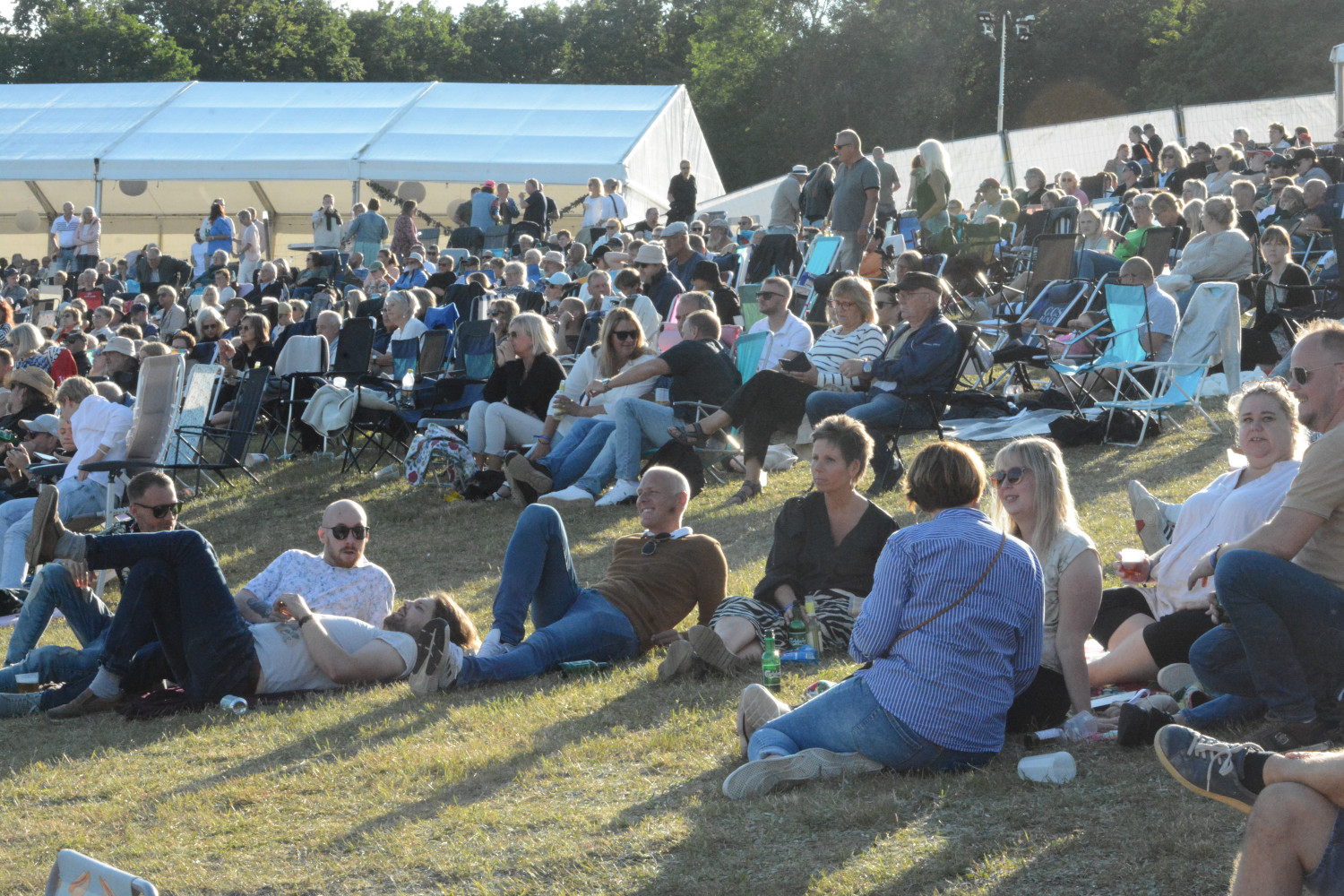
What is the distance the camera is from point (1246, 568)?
12.7 ft

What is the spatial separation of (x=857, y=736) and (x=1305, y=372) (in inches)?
64.9

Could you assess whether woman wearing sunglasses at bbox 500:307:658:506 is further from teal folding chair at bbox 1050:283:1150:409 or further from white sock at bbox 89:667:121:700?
white sock at bbox 89:667:121:700

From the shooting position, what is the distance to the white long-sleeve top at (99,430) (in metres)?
9.48

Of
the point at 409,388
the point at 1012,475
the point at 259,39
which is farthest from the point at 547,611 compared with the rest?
the point at 259,39

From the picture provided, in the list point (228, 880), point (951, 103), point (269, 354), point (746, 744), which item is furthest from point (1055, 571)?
point (951, 103)

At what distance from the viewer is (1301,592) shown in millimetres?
3840

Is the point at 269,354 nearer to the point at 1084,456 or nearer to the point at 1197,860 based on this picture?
the point at 1084,456

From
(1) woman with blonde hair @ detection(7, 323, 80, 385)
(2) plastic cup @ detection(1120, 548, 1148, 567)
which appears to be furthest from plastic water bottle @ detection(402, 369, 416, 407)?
(2) plastic cup @ detection(1120, 548, 1148, 567)

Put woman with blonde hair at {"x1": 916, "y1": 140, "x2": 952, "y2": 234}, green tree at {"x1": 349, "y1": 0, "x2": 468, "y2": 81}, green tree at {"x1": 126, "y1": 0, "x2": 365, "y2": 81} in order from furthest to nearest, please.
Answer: green tree at {"x1": 349, "y1": 0, "x2": 468, "y2": 81}, green tree at {"x1": 126, "y1": 0, "x2": 365, "y2": 81}, woman with blonde hair at {"x1": 916, "y1": 140, "x2": 952, "y2": 234}

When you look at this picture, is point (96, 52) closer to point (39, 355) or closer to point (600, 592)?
point (39, 355)

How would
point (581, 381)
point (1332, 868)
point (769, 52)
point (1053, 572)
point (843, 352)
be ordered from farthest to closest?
point (769, 52), point (581, 381), point (843, 352), point (1053, 572), point (1332, 868)

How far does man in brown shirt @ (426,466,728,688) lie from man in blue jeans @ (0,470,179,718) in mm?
1493

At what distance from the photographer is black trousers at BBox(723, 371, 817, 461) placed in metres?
8.85

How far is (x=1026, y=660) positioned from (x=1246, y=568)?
663 mm
